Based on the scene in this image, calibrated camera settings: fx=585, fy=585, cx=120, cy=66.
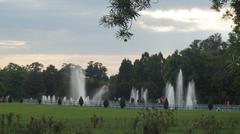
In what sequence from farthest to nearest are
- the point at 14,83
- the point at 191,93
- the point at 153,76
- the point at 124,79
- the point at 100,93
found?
the point at 14,83
the point at 100,93
the point at 124,79
the point at 153,76
the point at 191,93

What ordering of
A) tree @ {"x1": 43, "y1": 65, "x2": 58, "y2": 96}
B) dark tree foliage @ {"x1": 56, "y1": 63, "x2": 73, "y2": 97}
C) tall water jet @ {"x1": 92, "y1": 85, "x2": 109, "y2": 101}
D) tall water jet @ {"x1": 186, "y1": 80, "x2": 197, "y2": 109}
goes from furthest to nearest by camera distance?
tree @ {"x1": 43, "y1": 65, "x2": 58, "y2": 96}
dark tree foliage @ {"x1": 56, "y1": 63, "x2": 73, "y2": 97}
tall water jet @ {"x1": 92, "y1": 85, "x2": 109, "y2": 101}
tall water jet @ {"x1": 186, "y1": 80, "x2": 197, "y2": 109}

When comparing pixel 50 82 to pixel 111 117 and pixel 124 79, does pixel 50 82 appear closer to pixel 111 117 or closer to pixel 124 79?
pixel 124 79

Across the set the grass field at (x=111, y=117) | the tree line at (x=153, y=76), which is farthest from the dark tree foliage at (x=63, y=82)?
the grass field at (x=111, y=117)

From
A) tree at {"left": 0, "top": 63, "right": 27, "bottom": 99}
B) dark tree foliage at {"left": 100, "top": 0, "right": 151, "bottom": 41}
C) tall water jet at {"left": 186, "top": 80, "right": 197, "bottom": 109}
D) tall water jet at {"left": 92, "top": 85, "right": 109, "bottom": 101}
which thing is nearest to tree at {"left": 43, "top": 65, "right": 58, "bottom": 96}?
tree at {"left": 0, "top": 63, "right": 27, "bottom": 99}

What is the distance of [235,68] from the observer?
55.7 meters

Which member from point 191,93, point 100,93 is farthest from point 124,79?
point 191,93

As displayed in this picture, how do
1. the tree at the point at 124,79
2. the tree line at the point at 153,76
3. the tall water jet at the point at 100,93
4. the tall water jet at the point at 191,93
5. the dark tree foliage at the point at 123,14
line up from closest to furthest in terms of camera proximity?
the dark tree foliage at the point at 123,14, the tall water jet at the point at 191,93, the tree line at the point at 153,76, the tree at the point at 124,79, the tall water jet at the point at 100,93

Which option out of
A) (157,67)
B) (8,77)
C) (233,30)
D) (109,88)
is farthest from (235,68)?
(8,77)

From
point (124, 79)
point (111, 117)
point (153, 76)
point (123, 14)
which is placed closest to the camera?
point (123, 14)

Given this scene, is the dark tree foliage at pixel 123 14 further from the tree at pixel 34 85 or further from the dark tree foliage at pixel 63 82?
the tree at pixel 34 85

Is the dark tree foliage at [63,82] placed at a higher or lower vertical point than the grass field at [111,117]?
higher

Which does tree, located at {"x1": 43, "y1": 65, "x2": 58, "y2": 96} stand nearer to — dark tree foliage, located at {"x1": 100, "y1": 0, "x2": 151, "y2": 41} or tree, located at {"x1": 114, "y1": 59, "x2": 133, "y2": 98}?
tree, located at {"x1": 114, "y1": 59, "x2": 133, "y2": 98}

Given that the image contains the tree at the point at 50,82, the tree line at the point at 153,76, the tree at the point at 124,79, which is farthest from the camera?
the tree at the point at 50,82

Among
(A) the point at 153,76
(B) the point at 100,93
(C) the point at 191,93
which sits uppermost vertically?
(A) the point at 153,76
